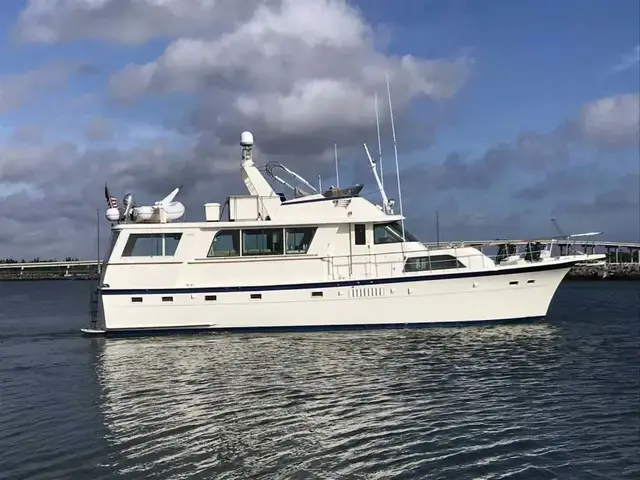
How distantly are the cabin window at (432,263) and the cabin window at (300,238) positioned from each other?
3.19 meters

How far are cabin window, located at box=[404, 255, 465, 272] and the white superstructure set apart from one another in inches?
1.2

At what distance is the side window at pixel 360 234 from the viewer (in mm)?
20359

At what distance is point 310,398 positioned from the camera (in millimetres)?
11203

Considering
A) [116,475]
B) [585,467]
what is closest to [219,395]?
[116,475]

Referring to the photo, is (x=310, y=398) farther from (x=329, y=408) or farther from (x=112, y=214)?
(x=112, y=214)

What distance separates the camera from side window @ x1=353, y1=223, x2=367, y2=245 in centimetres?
2036

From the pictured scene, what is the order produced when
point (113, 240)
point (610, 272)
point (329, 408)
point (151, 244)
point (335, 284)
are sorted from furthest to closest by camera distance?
1. point (610, 272)
2. point (113, 240)
3. point (151, 244)
4. point (335, 284)
5. point (329, 408)

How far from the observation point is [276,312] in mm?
19656

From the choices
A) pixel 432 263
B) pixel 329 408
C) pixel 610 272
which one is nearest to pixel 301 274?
pixel 432 263

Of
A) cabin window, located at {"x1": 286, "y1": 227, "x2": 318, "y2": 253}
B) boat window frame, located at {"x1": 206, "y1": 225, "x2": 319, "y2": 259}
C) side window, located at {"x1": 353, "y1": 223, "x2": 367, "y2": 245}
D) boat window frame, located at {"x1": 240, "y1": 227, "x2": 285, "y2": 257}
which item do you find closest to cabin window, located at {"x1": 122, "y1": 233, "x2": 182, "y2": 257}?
boat window frame, located at {"x1": 206, "y1": 225, "x2": 319, "y2": 259}

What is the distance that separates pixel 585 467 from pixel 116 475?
570 cm

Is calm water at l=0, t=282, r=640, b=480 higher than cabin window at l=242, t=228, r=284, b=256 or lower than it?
lower

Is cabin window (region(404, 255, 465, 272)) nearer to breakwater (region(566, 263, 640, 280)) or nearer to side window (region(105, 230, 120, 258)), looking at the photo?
side window (region(105, 230, 120, 258))

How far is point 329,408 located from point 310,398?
0.78 metres
